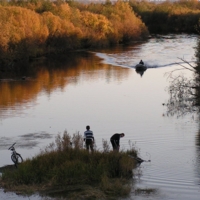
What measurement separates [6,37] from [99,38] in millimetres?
21478

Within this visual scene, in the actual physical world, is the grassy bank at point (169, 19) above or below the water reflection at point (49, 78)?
above

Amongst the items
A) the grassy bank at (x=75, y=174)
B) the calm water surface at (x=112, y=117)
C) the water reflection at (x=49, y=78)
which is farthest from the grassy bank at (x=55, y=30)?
the grassy bank at (x=75, y=174)

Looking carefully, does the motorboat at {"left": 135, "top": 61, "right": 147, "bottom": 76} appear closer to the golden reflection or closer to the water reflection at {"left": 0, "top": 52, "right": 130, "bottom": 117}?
the golden reflection

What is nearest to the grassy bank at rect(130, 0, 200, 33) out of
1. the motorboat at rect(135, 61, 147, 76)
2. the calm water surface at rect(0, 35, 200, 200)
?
the calm water surface at rect(0, 35, 200, 200)

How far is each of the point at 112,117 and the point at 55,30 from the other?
42611 millimetres

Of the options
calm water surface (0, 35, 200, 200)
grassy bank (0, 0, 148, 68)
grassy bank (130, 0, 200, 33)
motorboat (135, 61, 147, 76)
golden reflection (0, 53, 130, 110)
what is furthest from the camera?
grassy bank (130, 0, 200, 33)

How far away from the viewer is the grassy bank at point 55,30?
60.3 metres

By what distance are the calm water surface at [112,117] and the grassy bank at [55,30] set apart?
23.2ft

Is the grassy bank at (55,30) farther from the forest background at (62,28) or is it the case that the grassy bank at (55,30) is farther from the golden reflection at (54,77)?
the golden reflection at (54,77)

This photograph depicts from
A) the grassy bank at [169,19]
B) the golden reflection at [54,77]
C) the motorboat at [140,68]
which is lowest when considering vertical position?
the golden reflection at [54,77]

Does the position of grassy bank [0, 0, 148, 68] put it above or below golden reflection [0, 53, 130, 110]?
above

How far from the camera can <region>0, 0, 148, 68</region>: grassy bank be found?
60.3m

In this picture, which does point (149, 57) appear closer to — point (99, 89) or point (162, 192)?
point (99, 89)

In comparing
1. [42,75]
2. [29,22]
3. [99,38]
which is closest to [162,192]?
[42,75]
